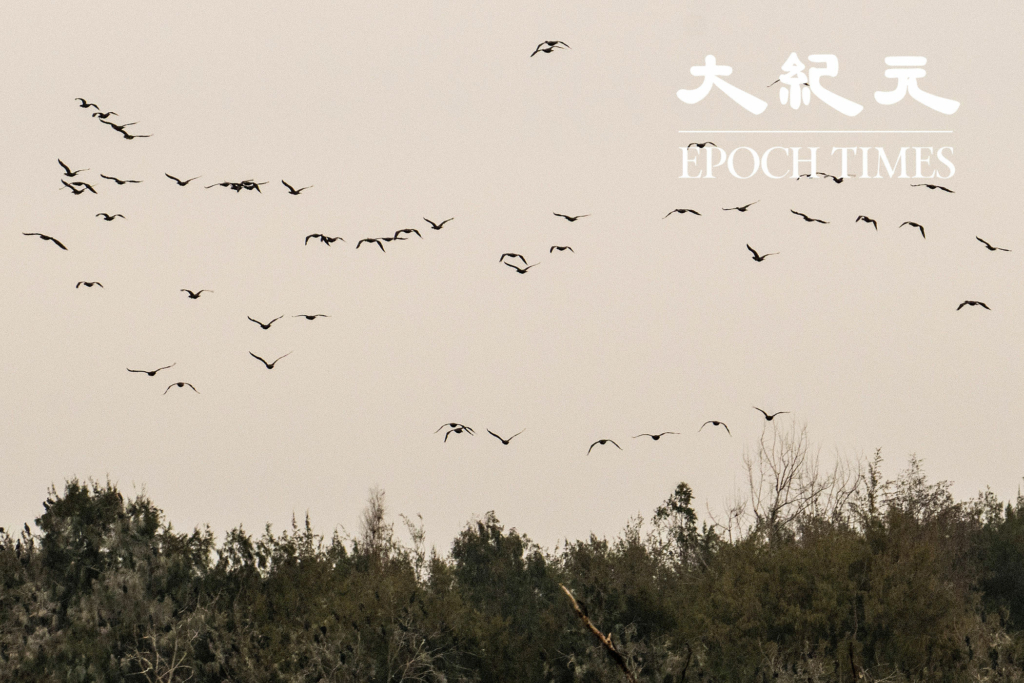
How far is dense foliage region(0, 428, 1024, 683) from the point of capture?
41.7 meters

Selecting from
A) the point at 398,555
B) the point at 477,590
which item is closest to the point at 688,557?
the point at 477,590

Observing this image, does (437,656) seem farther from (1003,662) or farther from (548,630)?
(1003,662)

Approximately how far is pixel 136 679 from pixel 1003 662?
30.9 meters

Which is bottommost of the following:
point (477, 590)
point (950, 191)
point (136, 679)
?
point (136, 679)

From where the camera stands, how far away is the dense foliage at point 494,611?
41.7 m

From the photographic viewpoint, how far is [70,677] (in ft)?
148

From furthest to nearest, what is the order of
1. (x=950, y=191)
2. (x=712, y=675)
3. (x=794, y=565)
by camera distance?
(x=794, y=565) → (x=712, y=675) → (x=950, y=191)

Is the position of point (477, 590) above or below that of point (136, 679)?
above

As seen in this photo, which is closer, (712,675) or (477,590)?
(712,675)

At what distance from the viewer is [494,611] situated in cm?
5306

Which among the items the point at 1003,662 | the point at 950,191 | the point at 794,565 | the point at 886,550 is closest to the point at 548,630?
the point at 794,565

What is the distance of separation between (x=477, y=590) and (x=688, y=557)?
10.5m

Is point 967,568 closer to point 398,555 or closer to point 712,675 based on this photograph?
point 712,675

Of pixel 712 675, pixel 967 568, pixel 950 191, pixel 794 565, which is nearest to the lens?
pixel 950 191
